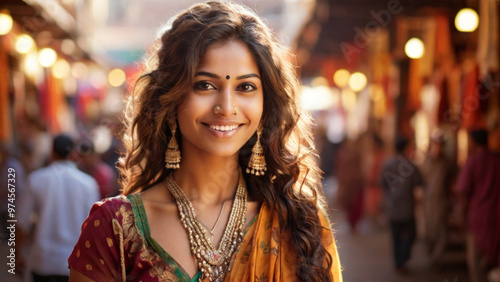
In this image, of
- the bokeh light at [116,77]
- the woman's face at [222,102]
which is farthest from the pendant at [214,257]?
the bokeh light at [116,77]

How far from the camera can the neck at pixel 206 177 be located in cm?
235

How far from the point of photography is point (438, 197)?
852cm

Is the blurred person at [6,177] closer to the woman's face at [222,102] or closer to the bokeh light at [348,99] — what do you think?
the woman's face at [222,102]

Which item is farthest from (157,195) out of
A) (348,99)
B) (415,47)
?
(348,99)

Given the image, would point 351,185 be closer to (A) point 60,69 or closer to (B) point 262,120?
(A) point 60,69

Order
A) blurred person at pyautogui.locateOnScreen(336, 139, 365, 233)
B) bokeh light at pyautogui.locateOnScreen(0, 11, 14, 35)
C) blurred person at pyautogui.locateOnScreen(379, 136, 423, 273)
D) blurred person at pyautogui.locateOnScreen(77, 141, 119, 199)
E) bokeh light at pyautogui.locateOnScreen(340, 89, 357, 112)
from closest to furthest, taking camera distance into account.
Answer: blurred person at pyautogui.locateOnScreen(77, 141, 119, 199), blurred person at pyautogui.locateOnScreen(379, 136, 423, 273), bokeh light at pyautogui.locateOnScreen(0, 11, 14, 35), blurred person at pyautogui.locateOnScreen(336, 139, 365, 233), bokeh light at pyautogui.locateOnScreen(340, 89, 357, 112)

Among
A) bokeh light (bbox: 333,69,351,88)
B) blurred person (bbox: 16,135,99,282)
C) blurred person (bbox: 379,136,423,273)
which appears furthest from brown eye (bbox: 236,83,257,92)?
bokeh light (bbox: 333,69,351,88)

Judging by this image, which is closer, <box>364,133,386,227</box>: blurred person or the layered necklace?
the layered necklace

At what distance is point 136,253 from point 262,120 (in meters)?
0.68

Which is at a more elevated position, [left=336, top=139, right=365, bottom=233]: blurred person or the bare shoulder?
the bare shoulder

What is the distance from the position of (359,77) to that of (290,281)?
1388 cm

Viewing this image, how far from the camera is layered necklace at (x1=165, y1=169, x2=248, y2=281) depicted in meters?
2.22

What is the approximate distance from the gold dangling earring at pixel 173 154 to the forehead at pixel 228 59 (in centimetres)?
31

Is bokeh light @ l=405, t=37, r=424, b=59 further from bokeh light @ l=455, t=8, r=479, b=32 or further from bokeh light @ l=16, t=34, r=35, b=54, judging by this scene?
bokeh light @ l=16, t=34, r=35, b=54
